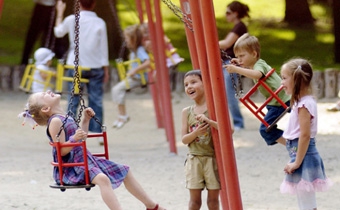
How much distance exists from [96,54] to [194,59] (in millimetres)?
3395

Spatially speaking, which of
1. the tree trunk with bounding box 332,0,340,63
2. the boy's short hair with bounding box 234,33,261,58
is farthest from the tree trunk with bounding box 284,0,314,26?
the boy's short hair with bounding box 234,33,261,58

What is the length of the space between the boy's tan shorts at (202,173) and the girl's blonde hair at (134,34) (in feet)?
19.2

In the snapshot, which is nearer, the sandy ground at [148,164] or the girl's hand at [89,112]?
the girl's hand at [89,112]

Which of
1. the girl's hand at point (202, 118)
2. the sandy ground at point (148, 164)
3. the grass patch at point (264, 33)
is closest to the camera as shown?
the girl's hand at point (202, 118)

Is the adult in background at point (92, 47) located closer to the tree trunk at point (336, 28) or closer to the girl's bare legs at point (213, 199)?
the girl's bare legs at point (213, 199)

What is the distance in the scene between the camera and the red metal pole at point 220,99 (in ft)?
17.7

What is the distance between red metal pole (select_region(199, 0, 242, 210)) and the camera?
5.39 meters

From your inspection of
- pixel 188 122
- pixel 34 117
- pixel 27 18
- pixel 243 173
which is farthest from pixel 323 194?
pixel 27 18

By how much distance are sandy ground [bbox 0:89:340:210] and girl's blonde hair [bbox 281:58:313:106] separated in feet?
5.35

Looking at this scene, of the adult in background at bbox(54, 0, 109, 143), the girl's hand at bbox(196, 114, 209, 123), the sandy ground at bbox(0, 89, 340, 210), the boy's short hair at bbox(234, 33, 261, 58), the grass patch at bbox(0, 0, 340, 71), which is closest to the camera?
the girl's hand at bbox(196, 114, 209, 123)

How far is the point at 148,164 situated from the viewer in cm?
941

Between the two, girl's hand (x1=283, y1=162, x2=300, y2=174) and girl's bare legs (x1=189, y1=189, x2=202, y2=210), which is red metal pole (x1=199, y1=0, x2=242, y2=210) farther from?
girl's bare legs (x1=189, y1=189, x2=202, y2=210)

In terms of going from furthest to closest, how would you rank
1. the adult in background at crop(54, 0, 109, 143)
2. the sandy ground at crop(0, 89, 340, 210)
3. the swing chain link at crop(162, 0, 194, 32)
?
1. the adult in background at crop(54, 0, 109, 143)
2. the sandy ground at crop(0, 89, 340, 210)
3. the swing chain link at crop(162, 0, 194, 32)

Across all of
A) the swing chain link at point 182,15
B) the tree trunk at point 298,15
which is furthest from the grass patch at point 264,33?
the swing chain link at point 182,15
